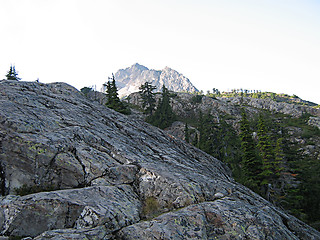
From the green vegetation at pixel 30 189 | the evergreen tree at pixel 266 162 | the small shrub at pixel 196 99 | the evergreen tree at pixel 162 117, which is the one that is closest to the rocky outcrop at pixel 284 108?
the small shrub at pixel 196 99

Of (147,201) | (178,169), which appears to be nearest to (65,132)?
(147,201)

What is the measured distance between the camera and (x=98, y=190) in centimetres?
1094

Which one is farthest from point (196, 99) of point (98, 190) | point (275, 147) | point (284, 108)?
point (98, 190)

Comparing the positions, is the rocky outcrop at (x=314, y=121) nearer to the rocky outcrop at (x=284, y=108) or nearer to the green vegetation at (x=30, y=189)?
the rocky outcrop at (x=284, y=108)

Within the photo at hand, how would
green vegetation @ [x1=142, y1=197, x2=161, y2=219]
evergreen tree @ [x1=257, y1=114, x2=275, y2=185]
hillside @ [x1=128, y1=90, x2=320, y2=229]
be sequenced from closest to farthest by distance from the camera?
green vegetation @ [x1=142, y1=197, x2=161, y2=219] → evergreen tree @ [x1=257, y1=114, x2=275, y2=185] → hillside @ [x1=128, y1=90, x2=320, y2=229]

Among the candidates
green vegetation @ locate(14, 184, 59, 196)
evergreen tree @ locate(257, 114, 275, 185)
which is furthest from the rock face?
evergreen tree @ locate(257, 114, 275, 185)

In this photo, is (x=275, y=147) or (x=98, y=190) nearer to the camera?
(x=98, y=190)

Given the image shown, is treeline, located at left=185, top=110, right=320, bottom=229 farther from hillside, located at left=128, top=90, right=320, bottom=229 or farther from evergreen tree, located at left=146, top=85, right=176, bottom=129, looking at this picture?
evergreen tree, located at left=146, top=85, right=176, bottom=129

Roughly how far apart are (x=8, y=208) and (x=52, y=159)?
11.9 ft

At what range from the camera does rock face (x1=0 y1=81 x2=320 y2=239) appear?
8.89 metres

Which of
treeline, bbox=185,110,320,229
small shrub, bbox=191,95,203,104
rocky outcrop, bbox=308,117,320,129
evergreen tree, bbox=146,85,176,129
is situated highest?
small shrub, bbox=191,95,203,104

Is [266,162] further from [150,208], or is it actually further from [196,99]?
[196,99]

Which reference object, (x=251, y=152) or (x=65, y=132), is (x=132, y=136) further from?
(x=251, y=152)

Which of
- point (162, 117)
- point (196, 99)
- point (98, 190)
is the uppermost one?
point (196, 99)
